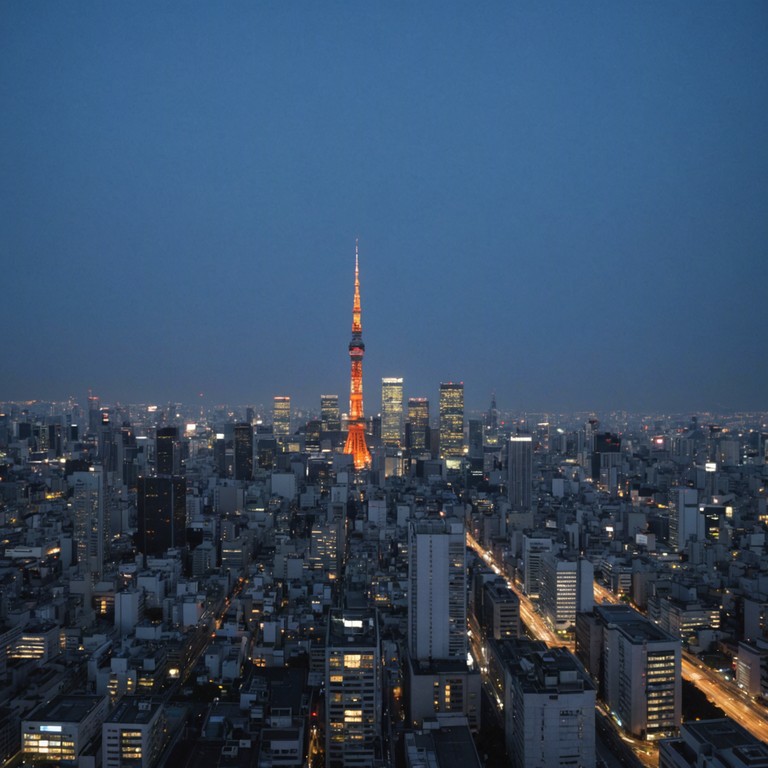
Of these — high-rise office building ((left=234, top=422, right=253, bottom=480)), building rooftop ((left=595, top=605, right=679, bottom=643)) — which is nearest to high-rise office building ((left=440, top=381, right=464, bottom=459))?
high-rise office building ((left=234, top=422, right=253, bottom=480))

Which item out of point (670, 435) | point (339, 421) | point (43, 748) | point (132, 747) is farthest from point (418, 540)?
point (339, 421)

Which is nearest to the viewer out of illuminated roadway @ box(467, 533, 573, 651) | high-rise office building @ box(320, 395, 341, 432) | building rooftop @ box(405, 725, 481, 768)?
building rooftop @ box(405, 725, 481, 768)

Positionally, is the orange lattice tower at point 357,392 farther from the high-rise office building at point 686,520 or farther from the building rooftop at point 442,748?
the building rooftop at point 442,748

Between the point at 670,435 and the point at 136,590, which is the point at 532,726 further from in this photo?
the point at 670,435

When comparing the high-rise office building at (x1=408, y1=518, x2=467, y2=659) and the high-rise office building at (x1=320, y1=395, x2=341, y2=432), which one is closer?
the high-rise office building at (x1=408, y1=518, x2=467, y2=659)

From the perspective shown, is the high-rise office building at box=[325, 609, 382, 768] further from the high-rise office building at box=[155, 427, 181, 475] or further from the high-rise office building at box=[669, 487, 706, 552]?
the high-rise office building at box=[155, 427, 181, 475]

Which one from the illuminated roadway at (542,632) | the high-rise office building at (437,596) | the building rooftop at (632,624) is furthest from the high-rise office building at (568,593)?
the high-rise office building at (437,596)
